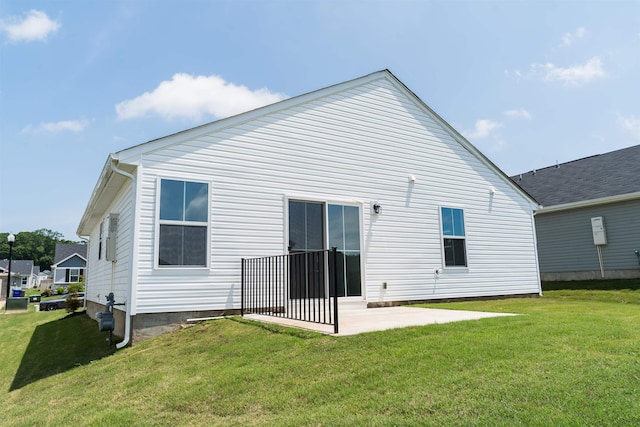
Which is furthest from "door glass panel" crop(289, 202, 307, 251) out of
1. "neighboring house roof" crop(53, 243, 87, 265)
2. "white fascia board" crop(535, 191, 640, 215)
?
"neighboring house roof" crop(53, 243, 87, 265)

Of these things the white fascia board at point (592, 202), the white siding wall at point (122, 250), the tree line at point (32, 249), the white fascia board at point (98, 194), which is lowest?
the white siding wall at point (122, 250)

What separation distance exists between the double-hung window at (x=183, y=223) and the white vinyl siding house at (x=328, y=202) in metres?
0.03

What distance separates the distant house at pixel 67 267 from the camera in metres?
42.5

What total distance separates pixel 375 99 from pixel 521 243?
5522 millimetres

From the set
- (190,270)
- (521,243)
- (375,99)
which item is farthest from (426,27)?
(190,270)

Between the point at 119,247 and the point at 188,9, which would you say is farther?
the point at 188,9

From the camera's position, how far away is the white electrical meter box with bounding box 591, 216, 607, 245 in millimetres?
14133

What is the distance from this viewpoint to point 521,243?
1096 centimetres

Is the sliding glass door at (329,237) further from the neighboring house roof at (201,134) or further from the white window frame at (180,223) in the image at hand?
the neighboring house roof at (201,134)

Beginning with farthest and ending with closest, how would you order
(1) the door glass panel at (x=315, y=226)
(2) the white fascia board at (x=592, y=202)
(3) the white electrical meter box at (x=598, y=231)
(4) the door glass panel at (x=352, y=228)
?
(3) the white electrical meter box at (x=598, y=231) → (2) the white fascia board at (x=592, y=202) → (4) the door glass panel at (x=352, y=228) → (1) the door glass panel at (x=315, y=226)

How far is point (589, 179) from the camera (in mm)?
15922

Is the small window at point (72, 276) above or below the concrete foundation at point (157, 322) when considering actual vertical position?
above

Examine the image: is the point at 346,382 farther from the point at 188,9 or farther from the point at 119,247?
the point at 188,9

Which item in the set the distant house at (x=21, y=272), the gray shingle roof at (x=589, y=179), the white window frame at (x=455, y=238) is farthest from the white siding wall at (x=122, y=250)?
the distant house at (x=21, y=272)
